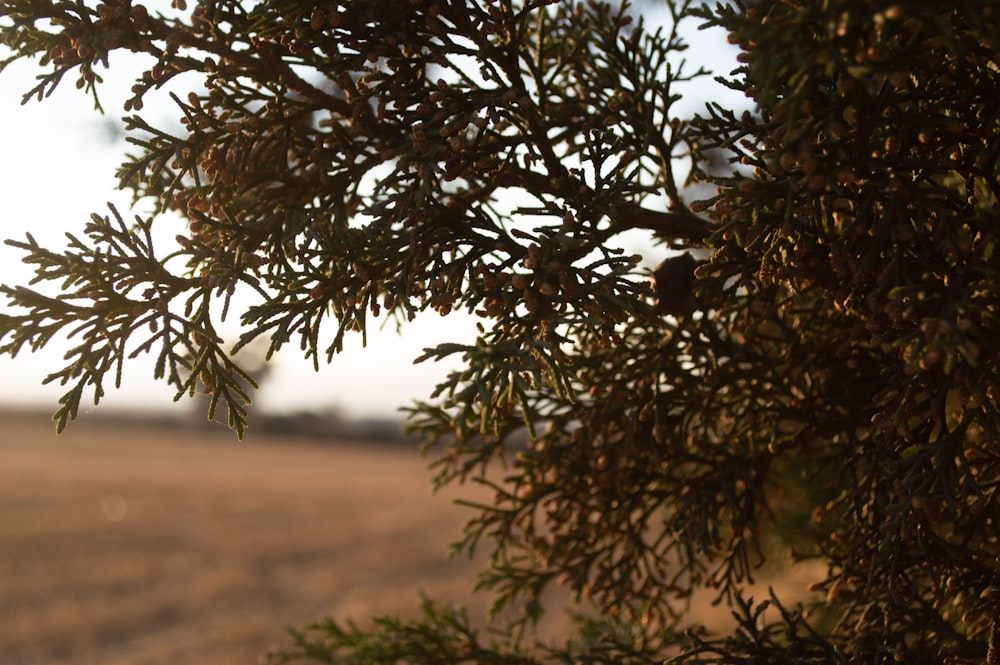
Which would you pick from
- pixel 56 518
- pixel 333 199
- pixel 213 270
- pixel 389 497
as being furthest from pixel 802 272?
pixel 389 497

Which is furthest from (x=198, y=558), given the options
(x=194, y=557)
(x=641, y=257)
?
→ (x=641, y=257)

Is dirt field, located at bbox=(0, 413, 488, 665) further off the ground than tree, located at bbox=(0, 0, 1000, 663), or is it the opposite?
tree, located at bbox=(0, 0, 1000, 663)

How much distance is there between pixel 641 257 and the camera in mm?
3463

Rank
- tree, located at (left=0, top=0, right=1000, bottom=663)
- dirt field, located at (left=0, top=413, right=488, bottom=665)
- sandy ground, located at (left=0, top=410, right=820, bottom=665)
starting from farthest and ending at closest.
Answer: dirt field, located at (left=0, top=413, right=488, bottom=665)
sandy ground, located at (left=0, top=410, right=820, bottom=665)
tree, located at (left=0, top=0, right=1000, bottom=663)

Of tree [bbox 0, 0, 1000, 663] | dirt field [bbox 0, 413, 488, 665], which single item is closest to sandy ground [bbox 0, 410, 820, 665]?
dirt field [bbox 0, 413, 488, 665]

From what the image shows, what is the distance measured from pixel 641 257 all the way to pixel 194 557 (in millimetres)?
24350

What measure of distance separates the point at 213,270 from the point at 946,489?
10.4 ft

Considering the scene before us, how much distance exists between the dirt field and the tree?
17.5ft

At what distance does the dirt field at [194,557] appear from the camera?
57.7ft

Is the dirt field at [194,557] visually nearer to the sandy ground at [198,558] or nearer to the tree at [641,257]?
the sandy ground at [198,558]

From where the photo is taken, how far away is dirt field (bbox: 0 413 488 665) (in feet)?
57.7

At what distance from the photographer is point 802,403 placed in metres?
4.70

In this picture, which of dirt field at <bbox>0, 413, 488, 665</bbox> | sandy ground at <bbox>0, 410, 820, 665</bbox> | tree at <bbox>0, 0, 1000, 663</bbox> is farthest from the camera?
dirt field at <bbox>0, 413, 488, 665</bbox>

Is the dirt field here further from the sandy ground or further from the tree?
the tree
